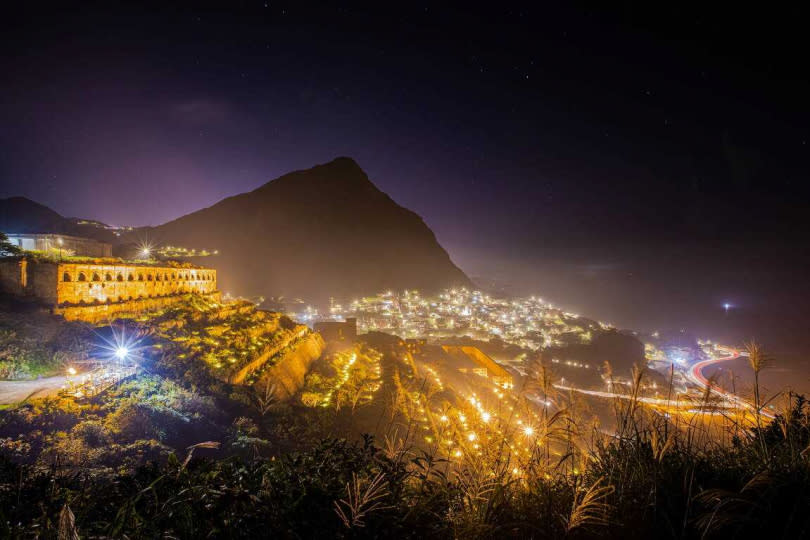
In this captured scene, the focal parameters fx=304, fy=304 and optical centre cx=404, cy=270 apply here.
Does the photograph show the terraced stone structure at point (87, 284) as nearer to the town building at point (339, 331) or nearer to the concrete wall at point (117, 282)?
the concrete wall at point (117, 282)

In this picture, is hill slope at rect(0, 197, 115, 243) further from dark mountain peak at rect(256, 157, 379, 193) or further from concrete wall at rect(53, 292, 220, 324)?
dark mountain peak at rect(256, 157, 379, 193)

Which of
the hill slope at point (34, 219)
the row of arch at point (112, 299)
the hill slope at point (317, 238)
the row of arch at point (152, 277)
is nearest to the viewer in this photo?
the row of arch at point (112, 299)

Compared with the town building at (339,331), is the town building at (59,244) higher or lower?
higher

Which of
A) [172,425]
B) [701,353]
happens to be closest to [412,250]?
[701,353]

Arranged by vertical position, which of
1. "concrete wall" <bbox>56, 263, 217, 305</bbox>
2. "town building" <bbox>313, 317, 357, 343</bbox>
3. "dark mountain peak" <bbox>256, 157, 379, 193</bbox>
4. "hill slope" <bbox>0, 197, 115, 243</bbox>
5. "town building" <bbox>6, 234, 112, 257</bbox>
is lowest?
"town building" <bbox>313, 317, 357, 343</bbox>

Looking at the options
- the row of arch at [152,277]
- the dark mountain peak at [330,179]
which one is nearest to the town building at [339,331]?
A: the row of arch at [152,277]

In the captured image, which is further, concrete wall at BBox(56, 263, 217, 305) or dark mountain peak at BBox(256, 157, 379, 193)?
dark mountain peak at BBox(256, 157, 379, 193)

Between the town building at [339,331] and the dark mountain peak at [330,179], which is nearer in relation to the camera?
the town building at [339,331]

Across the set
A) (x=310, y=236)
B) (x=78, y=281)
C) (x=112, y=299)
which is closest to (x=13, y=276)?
(x=78, y=281)

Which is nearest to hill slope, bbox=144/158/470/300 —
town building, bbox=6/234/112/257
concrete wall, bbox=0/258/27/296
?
town building, bbox=6/234/112/257

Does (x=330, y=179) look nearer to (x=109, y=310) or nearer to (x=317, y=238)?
(x=317, y=238)
